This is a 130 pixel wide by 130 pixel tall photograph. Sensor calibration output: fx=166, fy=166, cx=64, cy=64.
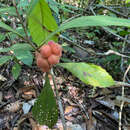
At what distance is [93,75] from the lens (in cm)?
54

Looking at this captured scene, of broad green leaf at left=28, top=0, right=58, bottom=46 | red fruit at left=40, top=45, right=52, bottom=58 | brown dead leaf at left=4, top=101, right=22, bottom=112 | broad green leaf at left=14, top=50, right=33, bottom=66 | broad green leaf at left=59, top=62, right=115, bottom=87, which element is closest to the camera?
broad green leaf at left=59, top=62, right=115, bottom=87

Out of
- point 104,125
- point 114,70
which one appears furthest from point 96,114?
point 114,70

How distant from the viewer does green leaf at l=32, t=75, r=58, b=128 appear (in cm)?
85

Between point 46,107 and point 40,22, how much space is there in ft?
1.43

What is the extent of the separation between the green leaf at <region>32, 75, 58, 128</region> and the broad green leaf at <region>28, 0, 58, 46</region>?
25 cm

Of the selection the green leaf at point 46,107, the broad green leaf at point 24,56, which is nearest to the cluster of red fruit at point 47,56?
the green leaf at point 46,107

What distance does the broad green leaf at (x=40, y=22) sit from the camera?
789 mm

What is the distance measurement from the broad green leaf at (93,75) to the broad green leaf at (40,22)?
31 centimetres

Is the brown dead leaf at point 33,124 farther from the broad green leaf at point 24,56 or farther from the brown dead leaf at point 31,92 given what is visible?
the broad green leaf at point 24,56

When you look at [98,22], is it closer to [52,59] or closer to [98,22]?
[98,22]

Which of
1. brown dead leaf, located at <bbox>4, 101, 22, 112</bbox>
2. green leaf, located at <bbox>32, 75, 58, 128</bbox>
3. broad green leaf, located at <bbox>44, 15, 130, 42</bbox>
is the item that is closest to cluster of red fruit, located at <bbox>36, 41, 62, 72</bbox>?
broad green leaf, located at <bbox>44, 15, 130, 42</bbox>

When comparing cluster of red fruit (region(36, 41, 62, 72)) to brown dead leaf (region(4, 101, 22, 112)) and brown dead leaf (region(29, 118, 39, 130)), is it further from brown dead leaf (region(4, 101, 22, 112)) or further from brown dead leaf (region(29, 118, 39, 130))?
brown dead leaf (region(4, 101, 22, 112))

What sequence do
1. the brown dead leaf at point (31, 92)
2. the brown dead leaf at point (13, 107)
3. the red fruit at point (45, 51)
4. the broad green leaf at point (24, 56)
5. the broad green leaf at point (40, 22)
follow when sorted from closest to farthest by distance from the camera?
the red fruit at point (45, 51), the broad green leaf at point (40, 22), the broad green leaf at point (24, 56), the brown dead leaf at point (13, 107), the brown dead leaf at point (31, 92)

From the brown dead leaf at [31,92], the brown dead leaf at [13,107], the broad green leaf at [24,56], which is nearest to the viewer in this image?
the broad green leaf at [24,56]
